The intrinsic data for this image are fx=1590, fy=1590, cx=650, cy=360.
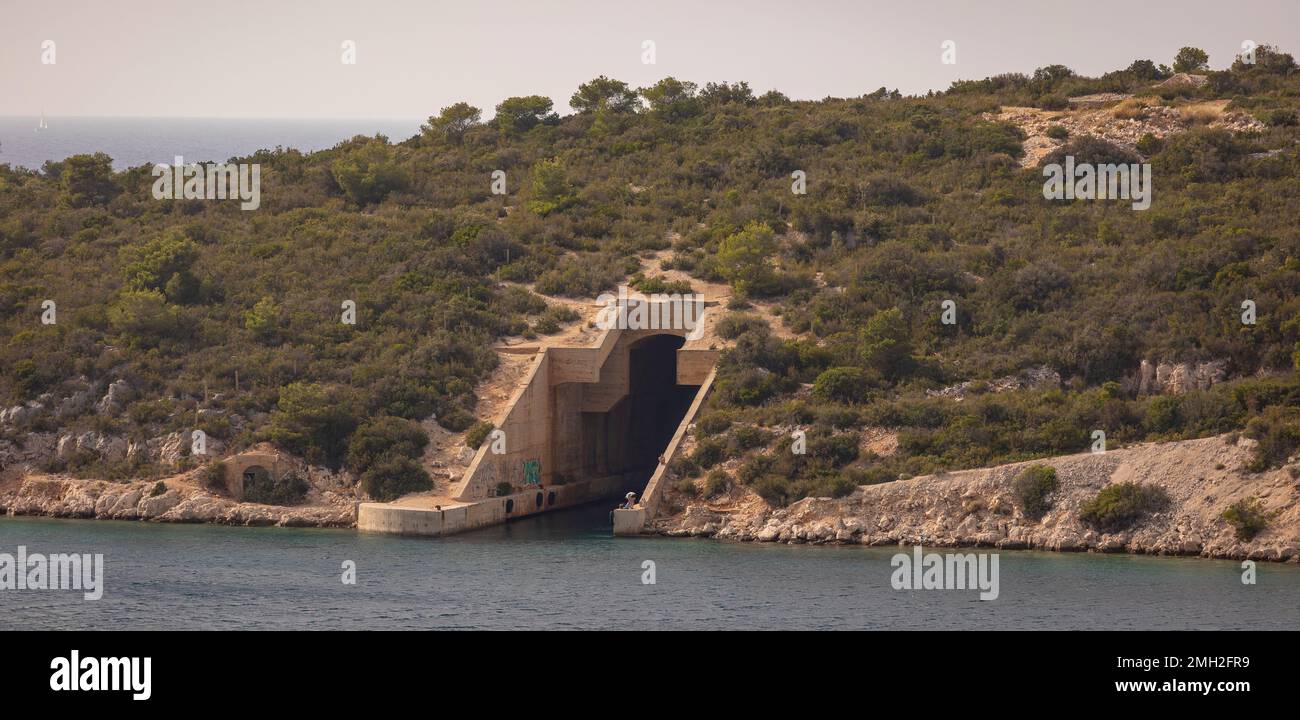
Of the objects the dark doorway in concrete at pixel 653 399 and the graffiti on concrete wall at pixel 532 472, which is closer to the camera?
the graffiti on concrete wall at pixel 532 472

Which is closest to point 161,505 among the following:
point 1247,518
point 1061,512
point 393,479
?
point 393,479

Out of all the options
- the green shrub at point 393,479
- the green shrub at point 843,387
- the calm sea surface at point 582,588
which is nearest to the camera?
the calm sea surface at point 582,588

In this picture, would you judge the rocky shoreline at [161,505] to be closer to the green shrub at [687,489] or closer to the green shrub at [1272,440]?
the green shrub at [687,489]

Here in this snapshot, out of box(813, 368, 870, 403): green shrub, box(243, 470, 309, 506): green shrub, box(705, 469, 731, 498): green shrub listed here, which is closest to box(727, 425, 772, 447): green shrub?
box(705, 469, 731, 498): green shrub

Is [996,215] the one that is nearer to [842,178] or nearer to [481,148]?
[842,178]

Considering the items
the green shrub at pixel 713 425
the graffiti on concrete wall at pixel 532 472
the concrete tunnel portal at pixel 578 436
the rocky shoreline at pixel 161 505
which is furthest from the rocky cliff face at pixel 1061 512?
the rocky shoreline at pixel 161 505

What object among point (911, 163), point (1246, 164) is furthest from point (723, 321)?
point (1246, 164)

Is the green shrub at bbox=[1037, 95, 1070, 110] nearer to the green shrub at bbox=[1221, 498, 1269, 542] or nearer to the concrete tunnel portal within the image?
the concrete tunnel portal
